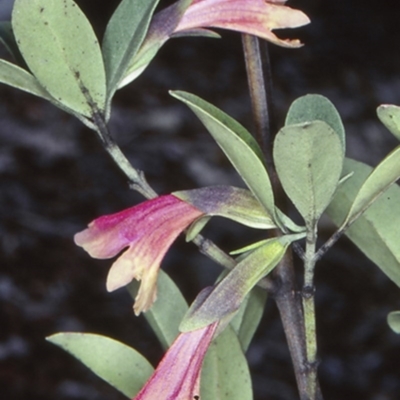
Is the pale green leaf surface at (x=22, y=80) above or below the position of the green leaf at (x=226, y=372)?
above

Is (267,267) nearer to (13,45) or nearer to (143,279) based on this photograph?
(143,279)

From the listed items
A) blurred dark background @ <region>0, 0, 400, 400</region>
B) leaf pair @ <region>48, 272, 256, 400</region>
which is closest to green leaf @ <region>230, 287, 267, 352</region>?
leaf pair @ <region>48, 272, 256, 400</region>

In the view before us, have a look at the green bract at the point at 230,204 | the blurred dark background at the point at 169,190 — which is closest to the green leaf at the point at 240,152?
the green bract at the point at 230,204

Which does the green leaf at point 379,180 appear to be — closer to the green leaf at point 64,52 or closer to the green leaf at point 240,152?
the green leaf at point 240,152

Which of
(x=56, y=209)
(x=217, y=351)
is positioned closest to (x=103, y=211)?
(x=56, y=209)

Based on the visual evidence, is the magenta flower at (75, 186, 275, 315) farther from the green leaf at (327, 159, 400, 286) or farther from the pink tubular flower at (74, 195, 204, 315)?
the green leaf at (327, 159, 400, 286)

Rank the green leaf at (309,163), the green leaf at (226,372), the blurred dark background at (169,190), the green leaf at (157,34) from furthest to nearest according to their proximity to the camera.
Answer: the blurred dark background at (169,190) < the green leaf at (226,372) < the green leaf at (157,34) < the green leaf at (309,163)
